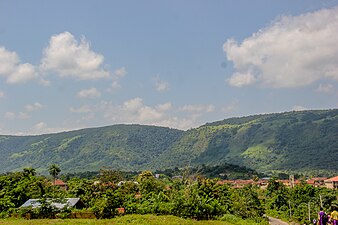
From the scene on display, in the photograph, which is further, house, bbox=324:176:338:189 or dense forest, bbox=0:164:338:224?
house, bbox=324:176:338:189

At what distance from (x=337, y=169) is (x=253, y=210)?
5761 inches

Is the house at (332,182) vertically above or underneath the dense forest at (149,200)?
underneath

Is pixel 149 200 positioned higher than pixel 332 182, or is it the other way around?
pixel 149 200

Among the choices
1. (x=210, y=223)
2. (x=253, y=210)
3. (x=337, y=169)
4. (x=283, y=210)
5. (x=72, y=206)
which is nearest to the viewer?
(x=210, y=223)

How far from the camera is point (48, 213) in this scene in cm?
4116

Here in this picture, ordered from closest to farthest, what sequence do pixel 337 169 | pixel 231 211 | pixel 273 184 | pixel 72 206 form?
pixel 72 206 < pixel 231 211 < pixel 273 184 < pixel 337 169

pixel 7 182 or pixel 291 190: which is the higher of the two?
pixel 7 182

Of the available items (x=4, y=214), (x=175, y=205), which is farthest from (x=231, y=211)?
(x=4, y=214)

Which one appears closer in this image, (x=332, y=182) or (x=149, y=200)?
(x=149, y=200)

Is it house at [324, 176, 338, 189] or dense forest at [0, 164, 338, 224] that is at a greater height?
dense forest at [0, 164, 338, 224]

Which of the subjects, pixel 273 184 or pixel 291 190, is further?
pixel 273 184

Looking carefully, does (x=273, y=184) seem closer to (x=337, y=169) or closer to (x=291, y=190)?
(x=291, y=190)

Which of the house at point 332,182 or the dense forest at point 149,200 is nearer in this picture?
the dense forest at point 149,200

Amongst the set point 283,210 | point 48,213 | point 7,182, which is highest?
point 7,182
